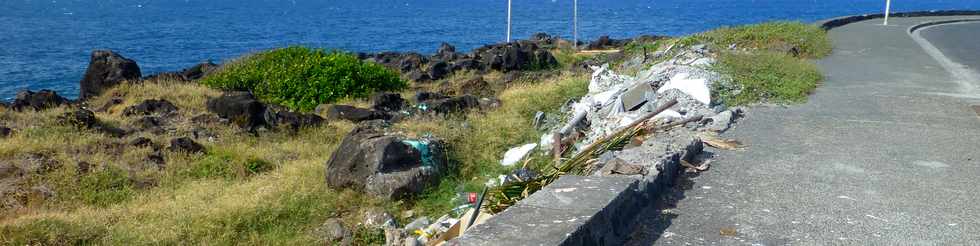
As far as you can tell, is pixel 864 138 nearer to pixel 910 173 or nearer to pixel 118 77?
pixel 910 173

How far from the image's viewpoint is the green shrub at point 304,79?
1625cm

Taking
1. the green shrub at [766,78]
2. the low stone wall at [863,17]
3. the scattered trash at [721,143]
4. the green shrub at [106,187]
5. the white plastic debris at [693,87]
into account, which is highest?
the scattered trash at [721,143]

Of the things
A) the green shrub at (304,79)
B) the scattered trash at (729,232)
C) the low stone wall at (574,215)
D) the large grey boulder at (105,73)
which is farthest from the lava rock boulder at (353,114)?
the scattered trash at (729,232)

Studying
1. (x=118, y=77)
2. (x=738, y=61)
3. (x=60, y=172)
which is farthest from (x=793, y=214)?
(x=118, y=77)

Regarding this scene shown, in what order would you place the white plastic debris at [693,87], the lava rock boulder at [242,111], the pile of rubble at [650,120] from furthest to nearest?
1. the lava rock boulder at [242,111]
2. the white plastic debris at [693,87]
3. the pile of rubble at [650,120]

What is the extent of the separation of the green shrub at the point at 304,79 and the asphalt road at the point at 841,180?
28.9 feet

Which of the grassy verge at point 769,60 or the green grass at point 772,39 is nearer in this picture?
the grassy verge at point 769,60

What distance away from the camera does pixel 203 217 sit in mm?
7500

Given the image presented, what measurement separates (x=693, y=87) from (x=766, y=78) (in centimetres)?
195

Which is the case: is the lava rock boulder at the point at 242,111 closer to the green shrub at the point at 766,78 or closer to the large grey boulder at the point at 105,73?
the large grey boulder at the point at 105,73

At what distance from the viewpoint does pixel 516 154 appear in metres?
9.36

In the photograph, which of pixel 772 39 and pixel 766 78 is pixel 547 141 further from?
pixel 772 39

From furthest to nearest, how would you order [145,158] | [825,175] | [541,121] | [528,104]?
1. [528,104]
2. [541,121]
3. [145,158]
4. [825,175]

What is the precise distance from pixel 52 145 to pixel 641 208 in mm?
7938
